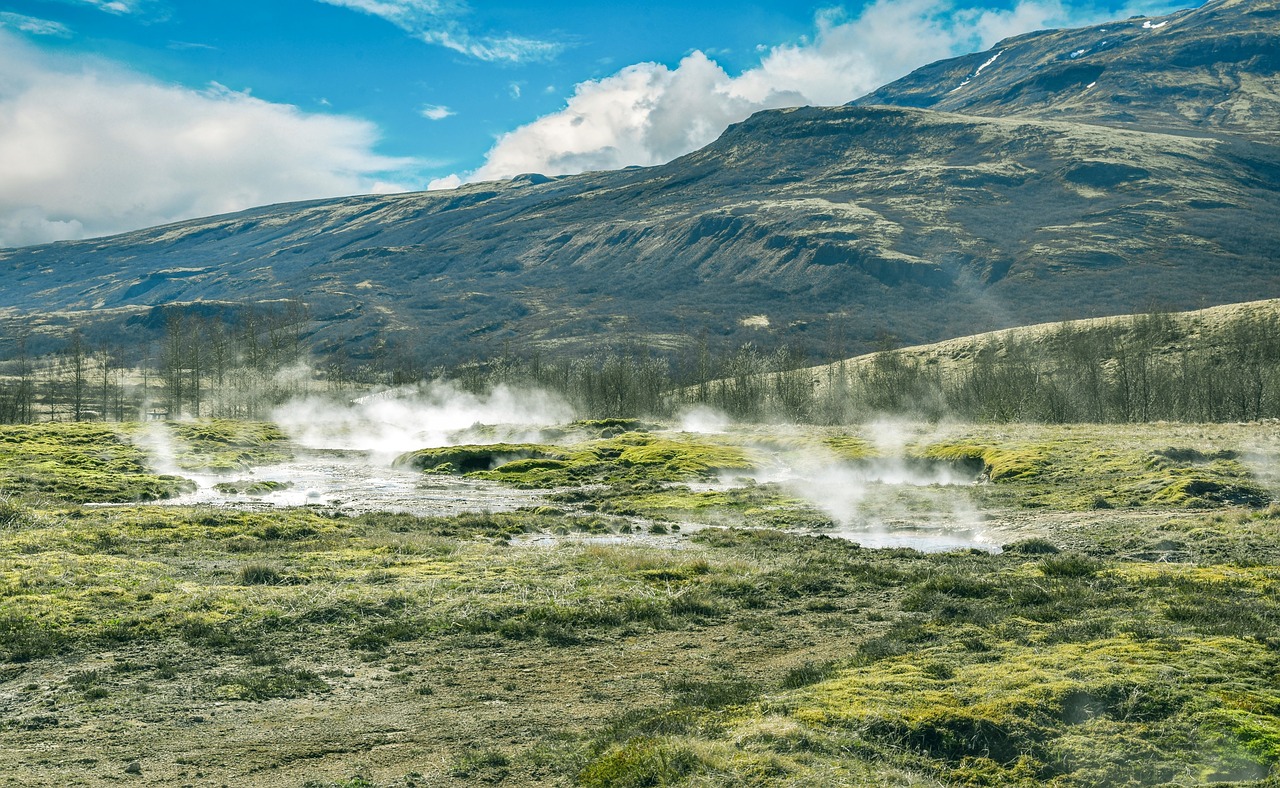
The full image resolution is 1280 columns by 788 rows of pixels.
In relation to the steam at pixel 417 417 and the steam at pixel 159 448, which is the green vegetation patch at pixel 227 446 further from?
the steam at pixel 417 417

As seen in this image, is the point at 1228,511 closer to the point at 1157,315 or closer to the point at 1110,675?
the point at 1110,675

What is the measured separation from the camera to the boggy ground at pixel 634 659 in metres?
12.1

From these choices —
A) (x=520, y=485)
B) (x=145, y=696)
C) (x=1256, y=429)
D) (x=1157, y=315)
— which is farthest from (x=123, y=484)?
(x=1157, y=315)

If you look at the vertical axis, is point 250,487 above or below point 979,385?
below

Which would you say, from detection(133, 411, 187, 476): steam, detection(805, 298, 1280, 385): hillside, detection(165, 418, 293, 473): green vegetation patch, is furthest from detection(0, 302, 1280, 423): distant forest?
detection(133, 411, 187, 476): steam

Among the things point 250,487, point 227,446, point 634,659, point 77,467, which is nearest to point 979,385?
point 227,446

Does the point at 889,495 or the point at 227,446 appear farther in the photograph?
the point at 227,446

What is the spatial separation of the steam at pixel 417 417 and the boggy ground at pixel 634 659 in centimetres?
6133

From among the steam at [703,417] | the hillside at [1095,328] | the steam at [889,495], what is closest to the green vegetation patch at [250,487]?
the steam at [889,495]

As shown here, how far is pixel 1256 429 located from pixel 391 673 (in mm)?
62150

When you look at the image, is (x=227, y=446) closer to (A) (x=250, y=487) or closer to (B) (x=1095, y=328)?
(A) (x=250, y=487)

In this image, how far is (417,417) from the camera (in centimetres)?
13075

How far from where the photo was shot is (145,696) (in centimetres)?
1562

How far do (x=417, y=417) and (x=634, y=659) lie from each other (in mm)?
116467
